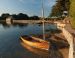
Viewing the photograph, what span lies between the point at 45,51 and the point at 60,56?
483 centimetres

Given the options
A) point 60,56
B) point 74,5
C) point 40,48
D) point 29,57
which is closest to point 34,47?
point 40,48

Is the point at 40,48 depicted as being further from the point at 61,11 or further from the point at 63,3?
the point at 61,11

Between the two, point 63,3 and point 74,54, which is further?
point 63,3

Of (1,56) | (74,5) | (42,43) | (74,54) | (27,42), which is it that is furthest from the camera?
(27,42)

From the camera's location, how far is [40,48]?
33.2 metres

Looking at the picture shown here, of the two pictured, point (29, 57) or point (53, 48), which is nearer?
point (29, 57)

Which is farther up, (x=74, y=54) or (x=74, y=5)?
(x=74, y=5)

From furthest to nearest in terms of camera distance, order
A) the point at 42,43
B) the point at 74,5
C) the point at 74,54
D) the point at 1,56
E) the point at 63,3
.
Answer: the point at 63,3
the point at 42,43
the point at 1,56
the point at 74,5
the point at 74,54

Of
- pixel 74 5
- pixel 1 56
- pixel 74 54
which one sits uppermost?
pixel 74 5

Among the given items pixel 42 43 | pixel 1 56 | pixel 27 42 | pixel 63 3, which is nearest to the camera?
pixel 1 56

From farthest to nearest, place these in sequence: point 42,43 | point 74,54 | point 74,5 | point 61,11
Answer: point 61,11 → point 42,43 → point 74,5 → point 74,54

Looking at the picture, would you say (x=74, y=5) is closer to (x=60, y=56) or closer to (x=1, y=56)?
(x=60, y=56)

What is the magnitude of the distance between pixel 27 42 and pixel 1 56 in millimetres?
8235

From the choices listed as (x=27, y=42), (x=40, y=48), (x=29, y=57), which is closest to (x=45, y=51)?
(x=40, y=48)
